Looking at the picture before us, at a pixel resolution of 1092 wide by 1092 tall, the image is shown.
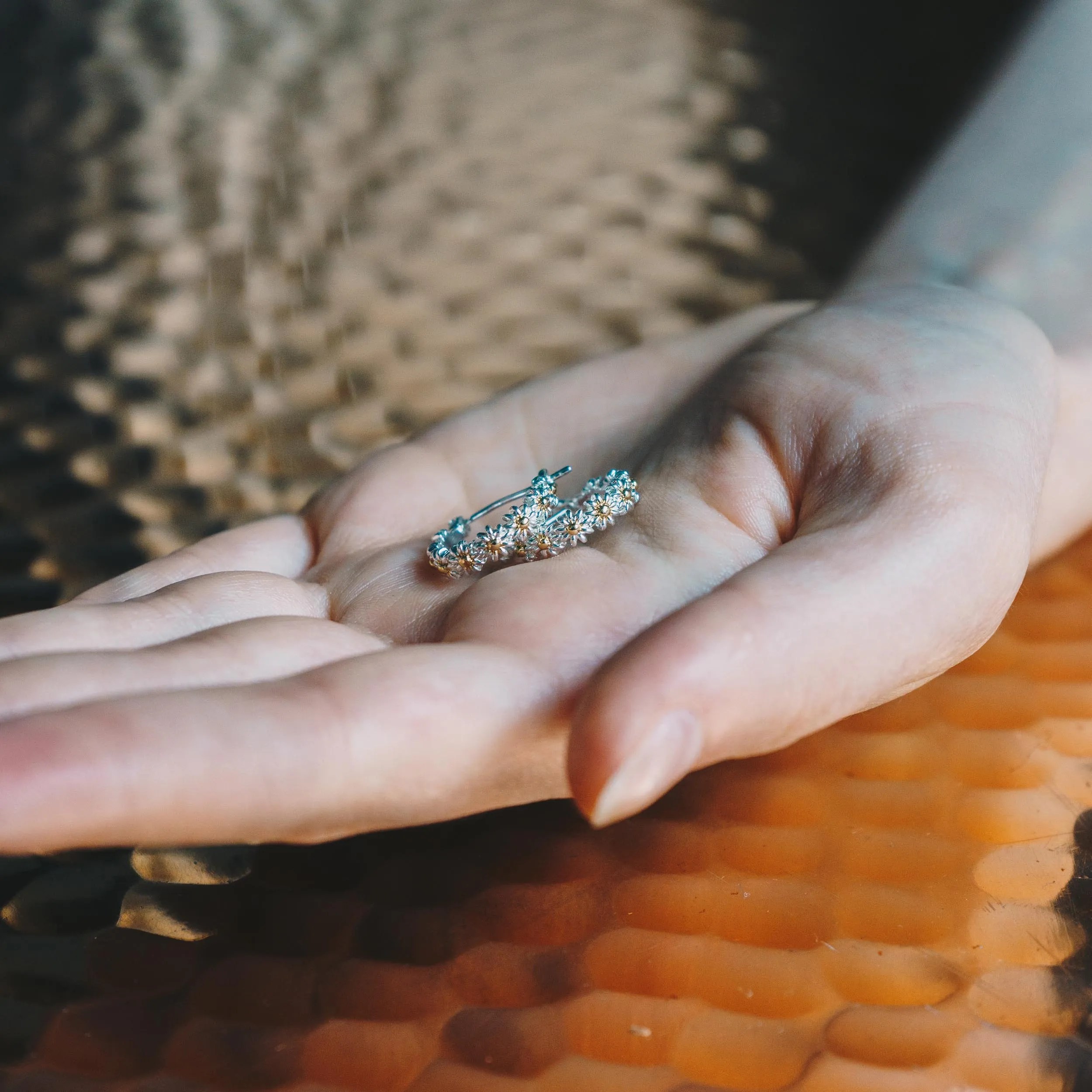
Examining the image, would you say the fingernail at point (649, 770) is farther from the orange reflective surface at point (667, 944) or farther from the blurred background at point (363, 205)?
the blurred background at point (363, 205)

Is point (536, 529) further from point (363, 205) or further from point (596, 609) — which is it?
point (363, 205)

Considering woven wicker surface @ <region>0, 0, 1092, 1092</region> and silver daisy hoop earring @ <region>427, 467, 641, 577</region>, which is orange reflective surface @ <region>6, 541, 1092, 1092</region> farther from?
silver daisy hoop earring @ <region>427, 467, 641, 577</region>

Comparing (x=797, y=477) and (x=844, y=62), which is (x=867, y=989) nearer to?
(x=797, y=477)

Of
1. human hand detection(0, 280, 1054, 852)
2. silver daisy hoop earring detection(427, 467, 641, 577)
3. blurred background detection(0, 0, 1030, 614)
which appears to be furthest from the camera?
blurred background detection(0, 0, 1030, 614)

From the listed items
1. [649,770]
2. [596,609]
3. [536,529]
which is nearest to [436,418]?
[536,529]

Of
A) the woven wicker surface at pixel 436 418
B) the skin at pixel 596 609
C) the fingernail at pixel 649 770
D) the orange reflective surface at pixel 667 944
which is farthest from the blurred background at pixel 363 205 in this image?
the fingernail at pixel 649 770

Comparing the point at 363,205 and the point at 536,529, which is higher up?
the point at 363,205

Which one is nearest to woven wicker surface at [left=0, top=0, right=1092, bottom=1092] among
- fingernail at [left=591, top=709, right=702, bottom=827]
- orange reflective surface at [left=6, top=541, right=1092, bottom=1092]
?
orange reflective surface at [left=6, top=541, right=1092, bottom=1092]

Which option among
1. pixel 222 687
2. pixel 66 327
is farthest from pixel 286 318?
pixel 222 687
